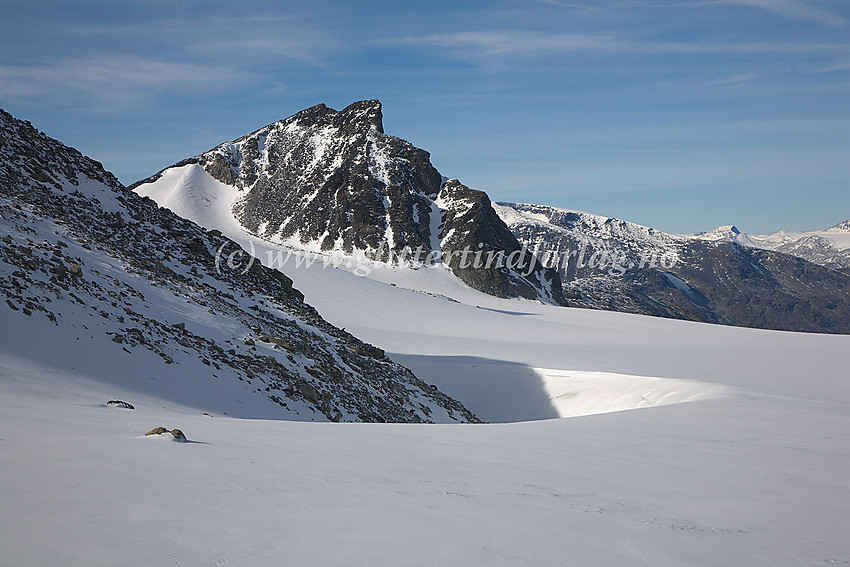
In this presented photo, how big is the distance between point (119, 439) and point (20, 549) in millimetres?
2281

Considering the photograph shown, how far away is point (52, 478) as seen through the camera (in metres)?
3.61

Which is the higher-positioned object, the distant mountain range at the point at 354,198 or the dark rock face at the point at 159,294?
the distant mountain range at the point at 354,198

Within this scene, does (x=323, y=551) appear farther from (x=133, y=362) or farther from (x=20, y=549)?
(x=133, y=362)

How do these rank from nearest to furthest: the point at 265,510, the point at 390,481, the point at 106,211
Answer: the point at 265,510
the point at 390,481
the point at 106,211

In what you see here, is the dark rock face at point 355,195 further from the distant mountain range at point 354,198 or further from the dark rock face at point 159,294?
the dark rock face at point 159,294

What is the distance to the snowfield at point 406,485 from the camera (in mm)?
3076

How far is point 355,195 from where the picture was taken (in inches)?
3246

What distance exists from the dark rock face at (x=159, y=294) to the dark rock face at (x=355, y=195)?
5396cm

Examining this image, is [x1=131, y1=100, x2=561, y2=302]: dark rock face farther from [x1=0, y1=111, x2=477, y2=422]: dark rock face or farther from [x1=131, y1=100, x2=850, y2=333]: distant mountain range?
[x1=0, y1=111, x2=477, y2=422]: dark rock face

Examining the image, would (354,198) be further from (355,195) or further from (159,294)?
(159,294)

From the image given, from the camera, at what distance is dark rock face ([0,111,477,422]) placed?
10.2 m

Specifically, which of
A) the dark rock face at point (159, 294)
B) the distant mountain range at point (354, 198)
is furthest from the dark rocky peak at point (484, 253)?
the dark rock face at point (159, 294)

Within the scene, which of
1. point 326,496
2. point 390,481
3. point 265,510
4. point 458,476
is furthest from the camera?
point 458,476

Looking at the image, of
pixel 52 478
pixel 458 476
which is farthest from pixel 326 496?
pixel 52 478
